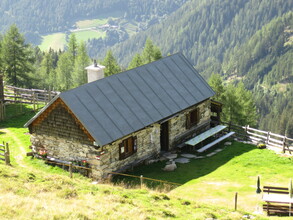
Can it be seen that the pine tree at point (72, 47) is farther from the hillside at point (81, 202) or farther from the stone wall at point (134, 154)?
the hillside at point (81, 202)

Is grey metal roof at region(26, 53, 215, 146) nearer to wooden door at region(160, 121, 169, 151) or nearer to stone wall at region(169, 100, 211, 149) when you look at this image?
stone wall at region(169, 100, 211, 149)

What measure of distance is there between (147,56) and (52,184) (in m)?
56.5

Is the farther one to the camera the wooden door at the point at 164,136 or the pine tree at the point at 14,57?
the pine tree at the point at 14,57

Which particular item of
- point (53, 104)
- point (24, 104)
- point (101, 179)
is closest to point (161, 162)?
point (101, 179)

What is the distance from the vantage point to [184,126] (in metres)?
35.4

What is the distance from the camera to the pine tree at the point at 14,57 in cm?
6097

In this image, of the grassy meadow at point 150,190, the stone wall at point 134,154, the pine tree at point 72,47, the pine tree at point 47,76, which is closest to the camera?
the grassy meadow at point 150,190

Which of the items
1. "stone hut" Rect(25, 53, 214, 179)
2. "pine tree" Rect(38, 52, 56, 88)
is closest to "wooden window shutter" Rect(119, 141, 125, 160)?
"stone hut" Rect(25, 53, 214, 179)

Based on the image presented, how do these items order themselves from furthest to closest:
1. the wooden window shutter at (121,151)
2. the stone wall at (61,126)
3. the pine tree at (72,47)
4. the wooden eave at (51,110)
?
the pine tree at (72,47) < the wooden window shutter at (121,151) < the stone wall at (61,126) < the wooden eave at (51,110)

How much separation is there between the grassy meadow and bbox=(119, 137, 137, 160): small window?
4.81ft

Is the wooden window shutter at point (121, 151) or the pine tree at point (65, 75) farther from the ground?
the pine tree at point (65, 75)

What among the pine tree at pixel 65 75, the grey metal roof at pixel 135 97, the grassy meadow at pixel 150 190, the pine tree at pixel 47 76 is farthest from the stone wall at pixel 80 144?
Answer: the pine tree at pixel 65 75

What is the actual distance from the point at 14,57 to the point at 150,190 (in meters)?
43.5

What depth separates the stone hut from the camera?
27953 mm
